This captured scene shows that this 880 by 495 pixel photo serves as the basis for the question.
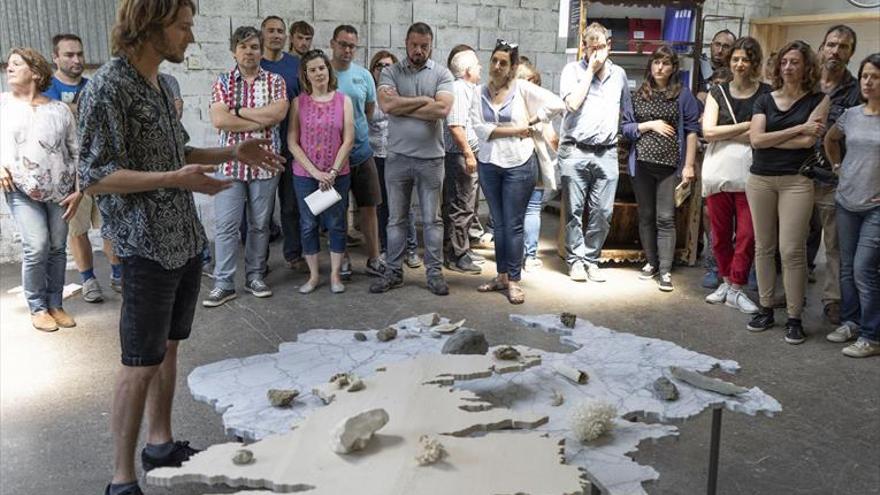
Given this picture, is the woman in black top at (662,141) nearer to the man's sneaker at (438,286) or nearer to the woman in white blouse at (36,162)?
the man's sneaker at (438,286)

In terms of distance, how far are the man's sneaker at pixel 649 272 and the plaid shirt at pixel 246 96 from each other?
2.56m

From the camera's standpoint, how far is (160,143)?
7.24 ft

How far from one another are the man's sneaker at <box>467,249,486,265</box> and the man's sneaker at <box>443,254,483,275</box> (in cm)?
7

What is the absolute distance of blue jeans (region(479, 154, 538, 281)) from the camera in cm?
445

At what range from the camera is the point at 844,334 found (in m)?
4.05

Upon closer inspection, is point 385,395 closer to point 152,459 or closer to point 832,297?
point 152,459

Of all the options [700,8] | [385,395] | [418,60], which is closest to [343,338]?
[385,395]

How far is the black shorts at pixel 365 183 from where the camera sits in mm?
4934

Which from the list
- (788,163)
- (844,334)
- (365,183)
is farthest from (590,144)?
(844,334)

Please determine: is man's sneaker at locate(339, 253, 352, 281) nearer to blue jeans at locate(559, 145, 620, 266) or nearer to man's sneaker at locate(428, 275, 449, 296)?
man's sneaker at locate(428, 275, 449, 296)

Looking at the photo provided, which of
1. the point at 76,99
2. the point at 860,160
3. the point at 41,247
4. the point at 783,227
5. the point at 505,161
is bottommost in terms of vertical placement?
the point at 41,247

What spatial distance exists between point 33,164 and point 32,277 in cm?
60

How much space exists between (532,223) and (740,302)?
1.46 m

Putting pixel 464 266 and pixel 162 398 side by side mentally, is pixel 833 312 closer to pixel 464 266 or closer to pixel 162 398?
pixel 464 266
